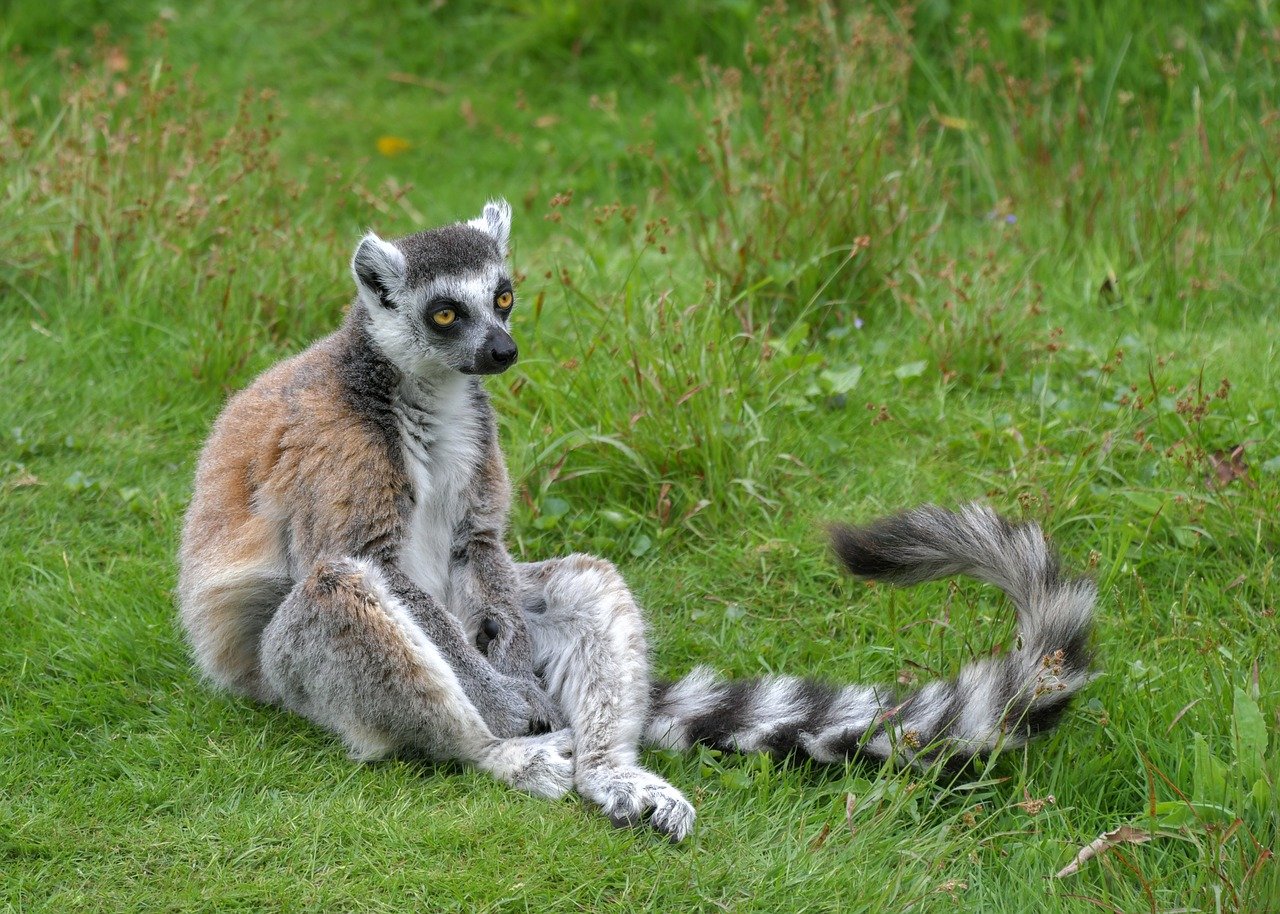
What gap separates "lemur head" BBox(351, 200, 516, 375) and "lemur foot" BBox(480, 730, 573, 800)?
112 centimetres

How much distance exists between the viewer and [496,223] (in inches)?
181

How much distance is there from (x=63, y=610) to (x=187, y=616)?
0.70m

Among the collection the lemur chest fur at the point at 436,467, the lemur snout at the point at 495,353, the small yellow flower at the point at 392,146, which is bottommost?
the lemur chest fur at the point at 436,467

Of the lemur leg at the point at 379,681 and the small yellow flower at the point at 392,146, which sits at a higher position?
the small yellow flower at the point at 392,146

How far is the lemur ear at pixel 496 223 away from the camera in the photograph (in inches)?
178

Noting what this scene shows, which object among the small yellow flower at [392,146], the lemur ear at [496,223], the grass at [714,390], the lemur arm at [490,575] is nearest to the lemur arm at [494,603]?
the lemur arm at [490,575]

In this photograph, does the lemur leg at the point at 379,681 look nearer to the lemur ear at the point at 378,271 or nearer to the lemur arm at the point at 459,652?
the lemur arm at the point at 459,652

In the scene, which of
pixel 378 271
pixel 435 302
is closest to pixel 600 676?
pixel 435 302

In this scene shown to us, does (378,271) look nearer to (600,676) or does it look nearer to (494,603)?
(494,603)

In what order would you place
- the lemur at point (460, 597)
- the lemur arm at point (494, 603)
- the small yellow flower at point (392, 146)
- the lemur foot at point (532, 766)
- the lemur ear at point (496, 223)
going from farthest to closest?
the small yellow flower at point (392, 146)
the lemur ear at point (496, 223)
the lemur arm at point (494, 603)
the lemur foot at point (532, 766)
the lemur at point (460, 597)

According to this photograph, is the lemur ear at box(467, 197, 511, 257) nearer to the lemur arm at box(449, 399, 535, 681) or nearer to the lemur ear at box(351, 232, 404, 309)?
the lemur ear at box(351, 232, 404, 309)

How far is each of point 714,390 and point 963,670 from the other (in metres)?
1.74

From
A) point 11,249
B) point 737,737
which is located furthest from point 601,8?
point 737,737

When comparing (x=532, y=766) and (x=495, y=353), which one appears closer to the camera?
(x=532, y=766)
